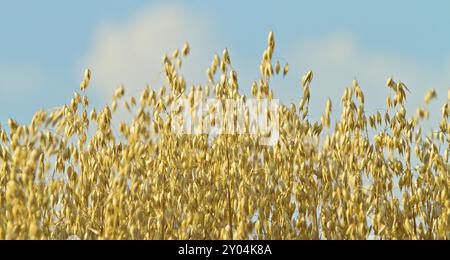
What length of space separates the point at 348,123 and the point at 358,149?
0.23 m

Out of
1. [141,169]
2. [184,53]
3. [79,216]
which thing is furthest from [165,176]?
[184,53]

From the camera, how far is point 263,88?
5082 mm

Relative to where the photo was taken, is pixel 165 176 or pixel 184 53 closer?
pixel 165 176

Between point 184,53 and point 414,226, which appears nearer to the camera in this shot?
point 414,226

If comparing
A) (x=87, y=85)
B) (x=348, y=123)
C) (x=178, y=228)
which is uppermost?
(x=87, y=85)

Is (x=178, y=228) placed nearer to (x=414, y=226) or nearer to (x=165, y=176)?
(x=165, y=176)

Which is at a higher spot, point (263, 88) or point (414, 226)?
point (263, 88)

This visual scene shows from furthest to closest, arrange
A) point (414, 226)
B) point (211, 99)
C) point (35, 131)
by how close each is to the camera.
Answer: point (211, 99)
point (414, 226)
point (35, 131)

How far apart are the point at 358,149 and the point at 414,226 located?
66 cm

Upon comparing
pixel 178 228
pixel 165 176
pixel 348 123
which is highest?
pixel 348 123

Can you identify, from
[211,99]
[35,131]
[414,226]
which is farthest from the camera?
[211,99]

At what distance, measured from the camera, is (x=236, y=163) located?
4793 millimetres

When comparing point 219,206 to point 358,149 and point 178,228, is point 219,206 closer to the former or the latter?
point 178,228

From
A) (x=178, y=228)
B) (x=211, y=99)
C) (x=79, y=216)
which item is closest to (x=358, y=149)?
(x=211, y=99)
